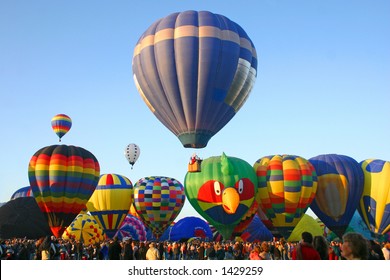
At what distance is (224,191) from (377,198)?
9.64 metres

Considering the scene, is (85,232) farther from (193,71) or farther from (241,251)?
(241,251)

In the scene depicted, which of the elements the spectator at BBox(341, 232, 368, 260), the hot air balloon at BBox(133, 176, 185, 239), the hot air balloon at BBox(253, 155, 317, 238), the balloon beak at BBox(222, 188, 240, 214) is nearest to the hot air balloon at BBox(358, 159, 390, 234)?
the hot air balloon at BBox(253, 155, 317, 238)

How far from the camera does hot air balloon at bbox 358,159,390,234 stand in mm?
27719

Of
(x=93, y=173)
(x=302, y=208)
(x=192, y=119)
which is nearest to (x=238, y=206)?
(x=302, y=208)

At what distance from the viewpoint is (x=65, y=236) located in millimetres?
30750

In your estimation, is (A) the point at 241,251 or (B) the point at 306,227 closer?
(A) the point at 241,251

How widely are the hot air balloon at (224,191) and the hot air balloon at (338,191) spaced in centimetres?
442

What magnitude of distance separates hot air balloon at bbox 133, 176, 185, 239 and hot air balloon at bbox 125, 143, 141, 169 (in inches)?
352

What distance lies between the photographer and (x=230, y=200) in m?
24.9

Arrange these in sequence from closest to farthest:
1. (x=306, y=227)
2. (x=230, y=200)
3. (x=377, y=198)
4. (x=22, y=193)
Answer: (x=230, y=200) → (x=377, y=198) → (x=306, y=227) → (x=22, y=193)

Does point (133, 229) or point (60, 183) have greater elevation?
point (60, 183)

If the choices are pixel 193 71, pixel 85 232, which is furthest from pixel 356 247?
pixel 85 232

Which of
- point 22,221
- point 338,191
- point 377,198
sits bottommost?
point 22,221

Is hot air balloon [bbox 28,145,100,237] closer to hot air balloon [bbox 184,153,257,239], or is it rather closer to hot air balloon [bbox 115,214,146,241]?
hot air balloon [bbox 184,153,257,239]
